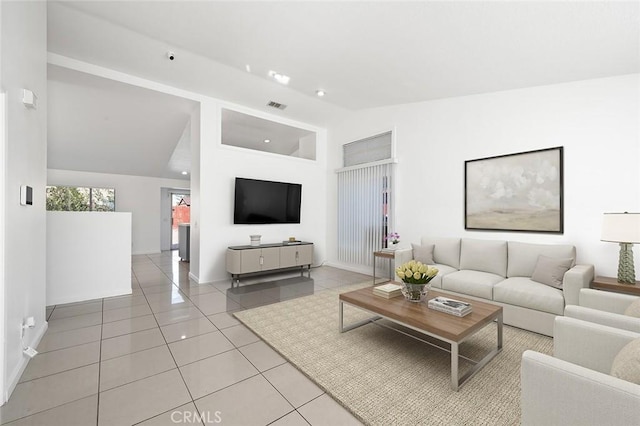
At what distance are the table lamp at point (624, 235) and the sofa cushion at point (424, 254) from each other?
6.14 feet

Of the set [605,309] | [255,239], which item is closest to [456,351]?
[605,309]

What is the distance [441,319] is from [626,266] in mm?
2163

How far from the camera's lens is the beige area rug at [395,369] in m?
1.68

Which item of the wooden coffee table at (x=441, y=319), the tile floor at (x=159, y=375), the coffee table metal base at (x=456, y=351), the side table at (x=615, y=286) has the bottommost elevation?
the tile floor at (x=159, y=375)

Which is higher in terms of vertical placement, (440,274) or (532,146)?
(532,146)

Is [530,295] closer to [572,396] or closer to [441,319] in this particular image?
[441,319]

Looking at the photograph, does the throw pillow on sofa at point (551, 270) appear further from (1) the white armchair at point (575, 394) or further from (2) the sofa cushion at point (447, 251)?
(1) the white armchair at point (575, 394)

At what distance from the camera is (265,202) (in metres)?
5.51

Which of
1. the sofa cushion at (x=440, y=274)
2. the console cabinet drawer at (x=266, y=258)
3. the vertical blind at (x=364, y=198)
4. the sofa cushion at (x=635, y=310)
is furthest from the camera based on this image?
the vertical blind at (x=364, y=198)

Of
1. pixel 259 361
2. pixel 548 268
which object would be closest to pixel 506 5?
pixel 548 268

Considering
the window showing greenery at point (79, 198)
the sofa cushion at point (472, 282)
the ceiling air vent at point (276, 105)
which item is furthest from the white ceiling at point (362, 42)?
the window showing greenery at point (79, 198)

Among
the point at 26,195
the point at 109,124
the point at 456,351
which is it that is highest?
the point at 109,124

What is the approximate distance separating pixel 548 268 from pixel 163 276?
6.08m

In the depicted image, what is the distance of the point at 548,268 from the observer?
3.00m
